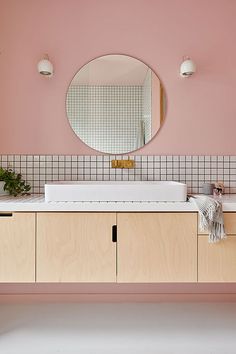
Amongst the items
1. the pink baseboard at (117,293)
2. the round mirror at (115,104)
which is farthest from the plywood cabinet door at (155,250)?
the round mirror at (115,104)

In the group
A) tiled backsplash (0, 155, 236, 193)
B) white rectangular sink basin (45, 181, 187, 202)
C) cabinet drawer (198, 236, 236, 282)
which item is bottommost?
cabinet drawer (198, 236, 236, 282)

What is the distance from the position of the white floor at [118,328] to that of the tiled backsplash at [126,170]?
0.91 meters

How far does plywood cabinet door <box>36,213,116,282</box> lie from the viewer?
1.90 meters

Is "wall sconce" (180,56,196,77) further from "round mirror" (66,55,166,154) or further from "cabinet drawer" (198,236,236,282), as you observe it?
"cabinet drawer" (198,236,236,282)

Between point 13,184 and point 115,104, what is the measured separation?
3.30 feet

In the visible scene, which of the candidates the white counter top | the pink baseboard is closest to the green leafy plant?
the white counter top

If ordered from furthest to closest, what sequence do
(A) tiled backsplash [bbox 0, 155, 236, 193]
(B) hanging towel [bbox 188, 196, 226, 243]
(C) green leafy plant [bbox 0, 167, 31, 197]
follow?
(A) tiled backsplash [bbox 0, 155, 236, 193]
(C) green leafy plant [bbox 0, 167, 31, 197]
(B) hanging towel [bbox 188, 196, 226, 243]

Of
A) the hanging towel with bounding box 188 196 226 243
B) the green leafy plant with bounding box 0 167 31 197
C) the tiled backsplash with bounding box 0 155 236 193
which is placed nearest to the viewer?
the hanging towel with bounding box 188 196 226 243

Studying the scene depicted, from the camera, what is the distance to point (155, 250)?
1.90 m

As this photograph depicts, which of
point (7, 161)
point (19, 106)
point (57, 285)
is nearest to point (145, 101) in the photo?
point (19, 106)

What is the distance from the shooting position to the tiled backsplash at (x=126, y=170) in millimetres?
2594

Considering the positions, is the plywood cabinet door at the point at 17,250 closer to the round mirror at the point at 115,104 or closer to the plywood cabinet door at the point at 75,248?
the plywood cabinet door at the point at 75,248

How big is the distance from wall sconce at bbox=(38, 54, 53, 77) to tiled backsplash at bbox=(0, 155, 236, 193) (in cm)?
65
